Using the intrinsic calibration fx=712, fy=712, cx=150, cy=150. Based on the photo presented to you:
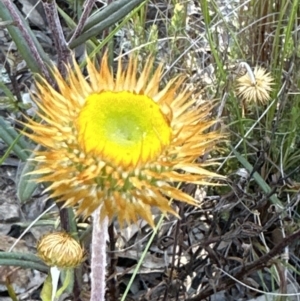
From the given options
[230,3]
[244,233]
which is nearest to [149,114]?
[244,233]

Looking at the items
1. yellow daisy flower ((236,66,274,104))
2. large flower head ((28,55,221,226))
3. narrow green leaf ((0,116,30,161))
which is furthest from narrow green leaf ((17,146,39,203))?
yellow daisy flower ((236,66,274,104))

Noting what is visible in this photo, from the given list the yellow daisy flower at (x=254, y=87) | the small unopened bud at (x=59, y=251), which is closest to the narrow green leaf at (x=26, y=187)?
the small unopened bud at (x=59, y=251)

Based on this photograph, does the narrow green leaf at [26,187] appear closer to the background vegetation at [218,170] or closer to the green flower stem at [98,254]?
the background vegetation at [218,170]

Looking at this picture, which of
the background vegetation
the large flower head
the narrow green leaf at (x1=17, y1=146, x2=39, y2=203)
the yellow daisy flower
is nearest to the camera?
the large flower head

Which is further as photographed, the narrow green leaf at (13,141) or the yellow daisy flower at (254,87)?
the yellow daisy flower at (254,87)

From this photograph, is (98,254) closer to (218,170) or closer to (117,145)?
(117,145)

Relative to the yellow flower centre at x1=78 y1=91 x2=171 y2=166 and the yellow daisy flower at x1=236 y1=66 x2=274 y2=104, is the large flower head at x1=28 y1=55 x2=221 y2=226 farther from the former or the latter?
the yellow daisy flower at x1=236 y1=66 x2=274 y2=104

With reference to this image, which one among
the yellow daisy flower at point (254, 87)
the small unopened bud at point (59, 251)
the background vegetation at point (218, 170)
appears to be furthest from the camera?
the yellow daisy flower at point (254, 87)

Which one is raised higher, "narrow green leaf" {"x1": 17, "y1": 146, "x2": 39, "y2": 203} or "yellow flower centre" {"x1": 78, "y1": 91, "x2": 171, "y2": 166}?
"yellow flower centre" {"x1": 78, "y1": 91, "x2": 171, "y2": 166}
